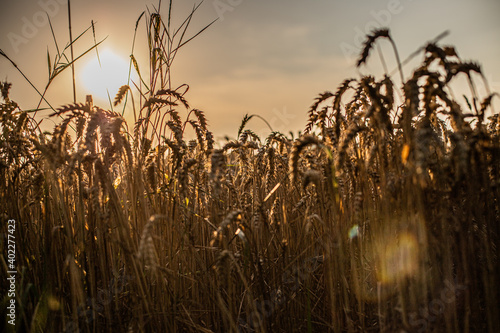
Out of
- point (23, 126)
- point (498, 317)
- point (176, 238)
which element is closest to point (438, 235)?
point (498, 317)

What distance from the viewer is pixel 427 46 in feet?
4.03

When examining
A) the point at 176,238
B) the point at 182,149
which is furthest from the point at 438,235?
the point at 176,238

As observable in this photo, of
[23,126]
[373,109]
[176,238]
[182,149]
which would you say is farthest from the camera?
[176,238]

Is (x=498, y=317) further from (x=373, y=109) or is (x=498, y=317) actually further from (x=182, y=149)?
(x=182, y=149)

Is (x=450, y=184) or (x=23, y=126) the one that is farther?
(x=23, y=126)

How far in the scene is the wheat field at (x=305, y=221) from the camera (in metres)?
1.25

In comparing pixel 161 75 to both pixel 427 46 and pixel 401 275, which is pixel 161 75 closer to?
pixel 427 46

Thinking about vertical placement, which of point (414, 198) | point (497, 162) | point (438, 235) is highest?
point (497, 162)

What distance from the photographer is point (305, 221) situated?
1877 mm

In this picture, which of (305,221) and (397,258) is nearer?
(397,258)

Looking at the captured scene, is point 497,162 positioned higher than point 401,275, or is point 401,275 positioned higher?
point 497,162

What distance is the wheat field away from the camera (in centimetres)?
125

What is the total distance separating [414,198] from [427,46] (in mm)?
534

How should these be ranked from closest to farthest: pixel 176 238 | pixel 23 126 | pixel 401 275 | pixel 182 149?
pixel 401 275, pixel 182 149, pixel 23 126, pixel 176 238
